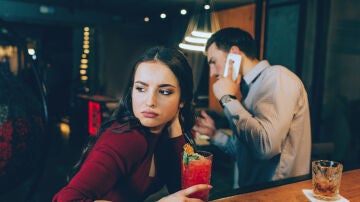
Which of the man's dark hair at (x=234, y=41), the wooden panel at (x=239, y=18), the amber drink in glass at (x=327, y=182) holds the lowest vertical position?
the amber drink in glass at (x=327, y=182)

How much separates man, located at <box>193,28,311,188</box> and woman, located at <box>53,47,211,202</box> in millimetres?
578

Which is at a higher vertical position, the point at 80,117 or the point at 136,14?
→ the point at 136,14

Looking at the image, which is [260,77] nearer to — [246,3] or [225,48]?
[225,48]

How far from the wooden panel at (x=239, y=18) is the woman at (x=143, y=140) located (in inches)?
245

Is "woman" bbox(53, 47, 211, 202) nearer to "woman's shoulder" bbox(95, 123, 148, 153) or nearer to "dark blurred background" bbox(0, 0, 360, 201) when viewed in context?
"woman's shoulder" bbox(95, 123, 148, 153)

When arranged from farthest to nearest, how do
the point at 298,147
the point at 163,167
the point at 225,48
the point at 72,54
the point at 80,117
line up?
the point at 72,54
the point at 80,117
the point at 225,48
the point at 298,147
the point at 163,167

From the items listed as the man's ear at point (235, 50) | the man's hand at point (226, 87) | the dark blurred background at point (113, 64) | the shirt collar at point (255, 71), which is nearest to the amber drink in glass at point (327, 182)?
the dark blurred background at point (113, 64)

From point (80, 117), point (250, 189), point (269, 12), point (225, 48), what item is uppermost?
point (269, 12)

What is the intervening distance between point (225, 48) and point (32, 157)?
1.41 m

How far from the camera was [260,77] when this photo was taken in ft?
6.78

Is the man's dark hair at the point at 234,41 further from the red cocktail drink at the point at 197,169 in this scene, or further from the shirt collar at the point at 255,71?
the red cocktail drink at the point at 197,169

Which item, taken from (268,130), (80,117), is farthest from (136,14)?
(268,130)

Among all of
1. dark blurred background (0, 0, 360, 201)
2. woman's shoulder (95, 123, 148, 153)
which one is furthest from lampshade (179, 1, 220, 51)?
woman's shoulder (95, 123, 148, 153)

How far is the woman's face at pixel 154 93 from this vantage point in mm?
1216
